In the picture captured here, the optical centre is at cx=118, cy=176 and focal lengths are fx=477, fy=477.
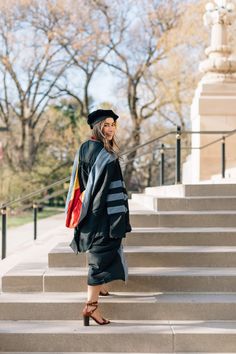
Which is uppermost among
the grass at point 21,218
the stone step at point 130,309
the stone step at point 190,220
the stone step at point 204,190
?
the stone step at point 204,190

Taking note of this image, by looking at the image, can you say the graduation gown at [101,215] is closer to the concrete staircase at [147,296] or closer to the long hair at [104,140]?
the long hair at [104,140]

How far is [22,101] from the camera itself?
113 feet

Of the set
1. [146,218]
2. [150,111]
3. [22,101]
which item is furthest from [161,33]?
[146,218]

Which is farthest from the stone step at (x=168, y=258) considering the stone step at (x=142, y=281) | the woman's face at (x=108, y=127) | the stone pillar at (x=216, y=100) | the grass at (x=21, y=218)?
the grass at (x=21, y=218)

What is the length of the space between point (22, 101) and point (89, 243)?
31.6 m

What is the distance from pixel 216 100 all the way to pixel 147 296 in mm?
7085

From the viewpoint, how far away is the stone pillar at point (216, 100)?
1105 cm

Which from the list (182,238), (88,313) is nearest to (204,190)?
(182,238)

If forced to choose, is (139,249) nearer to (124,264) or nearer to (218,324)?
(124,264)

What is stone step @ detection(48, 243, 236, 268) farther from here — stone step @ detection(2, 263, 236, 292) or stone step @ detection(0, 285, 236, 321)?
stone step @ detection(0, 285, 236, 321)

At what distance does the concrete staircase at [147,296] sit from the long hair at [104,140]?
140cm

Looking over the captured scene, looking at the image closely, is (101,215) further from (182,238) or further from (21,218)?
(21,218)

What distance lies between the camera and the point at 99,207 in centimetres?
432

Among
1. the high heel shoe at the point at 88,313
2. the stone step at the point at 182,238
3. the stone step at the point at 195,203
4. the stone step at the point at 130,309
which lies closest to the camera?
the high heel shoe at the point at 88,313
